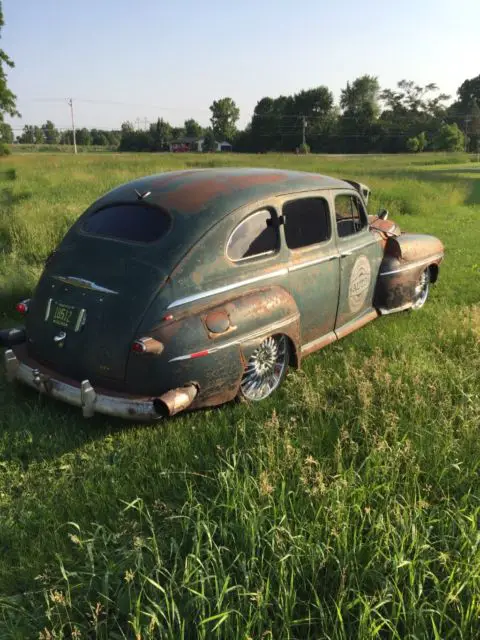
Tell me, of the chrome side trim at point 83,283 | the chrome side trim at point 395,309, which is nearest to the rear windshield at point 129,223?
the chrome side trim at point 83,283

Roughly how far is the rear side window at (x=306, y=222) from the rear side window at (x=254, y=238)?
18 centimetres

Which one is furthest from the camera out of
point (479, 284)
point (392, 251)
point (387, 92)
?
point (387, 92)

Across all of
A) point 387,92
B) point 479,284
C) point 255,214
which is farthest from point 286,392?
point 387,92

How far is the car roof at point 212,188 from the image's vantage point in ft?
12.4

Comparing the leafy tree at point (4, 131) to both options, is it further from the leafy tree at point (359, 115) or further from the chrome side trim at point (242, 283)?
the chrome side trim at point (242, 283)

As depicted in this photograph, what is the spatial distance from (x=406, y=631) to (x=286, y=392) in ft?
7.00

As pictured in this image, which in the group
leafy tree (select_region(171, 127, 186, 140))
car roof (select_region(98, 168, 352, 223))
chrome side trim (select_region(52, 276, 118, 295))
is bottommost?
chrome side trim (select_region(52, 276, 118, 295))

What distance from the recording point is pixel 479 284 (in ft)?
24.2

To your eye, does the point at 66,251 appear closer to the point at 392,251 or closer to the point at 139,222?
the point at 139,222

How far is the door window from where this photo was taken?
5.00m

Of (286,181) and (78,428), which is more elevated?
(286,181)

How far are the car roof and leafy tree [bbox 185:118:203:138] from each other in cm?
12363

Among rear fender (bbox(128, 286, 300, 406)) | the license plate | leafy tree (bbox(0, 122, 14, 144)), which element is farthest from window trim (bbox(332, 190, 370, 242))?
leafy tree (bbox(0, 122, 14, 144))

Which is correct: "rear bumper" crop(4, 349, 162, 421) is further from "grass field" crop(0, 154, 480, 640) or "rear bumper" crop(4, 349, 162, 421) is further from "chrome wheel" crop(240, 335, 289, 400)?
"chrome wheel" crop(240, 335, 289, 400)
